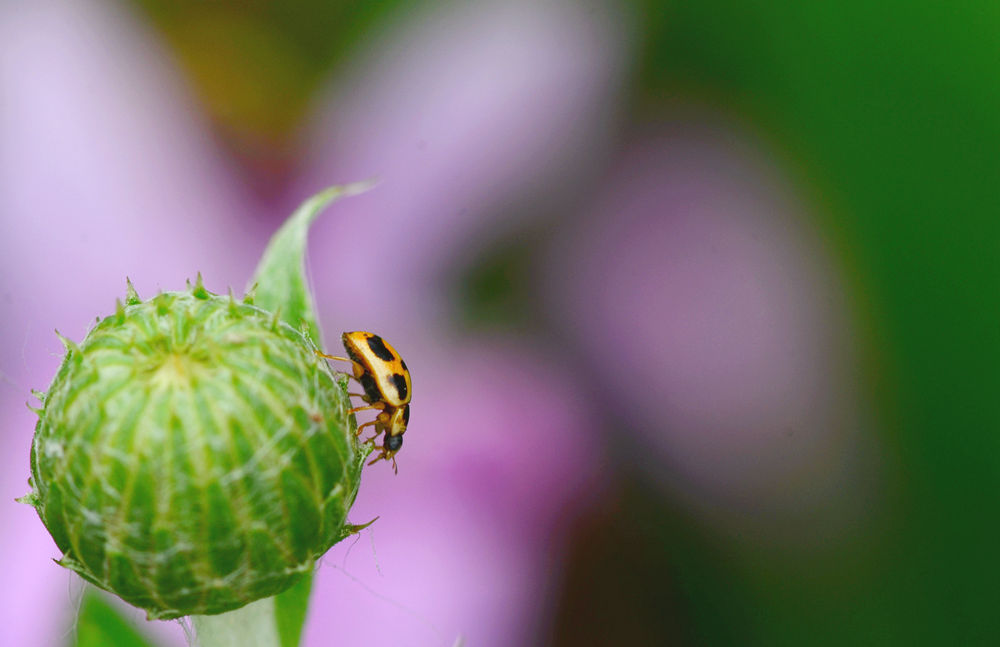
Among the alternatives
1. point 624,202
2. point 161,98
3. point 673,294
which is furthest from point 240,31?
point 673,294

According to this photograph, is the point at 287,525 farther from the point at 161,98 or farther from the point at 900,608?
the point at 161,98

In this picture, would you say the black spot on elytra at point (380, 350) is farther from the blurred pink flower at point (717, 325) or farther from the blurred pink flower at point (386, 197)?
the blurred pink flower at point (717, 325)

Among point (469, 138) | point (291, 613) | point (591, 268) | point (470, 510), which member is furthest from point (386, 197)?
point (291, 613)

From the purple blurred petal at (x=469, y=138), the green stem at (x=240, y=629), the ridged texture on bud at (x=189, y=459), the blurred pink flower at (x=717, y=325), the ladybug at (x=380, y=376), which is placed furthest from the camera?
the purple blurred petal at (x=469, y=138)

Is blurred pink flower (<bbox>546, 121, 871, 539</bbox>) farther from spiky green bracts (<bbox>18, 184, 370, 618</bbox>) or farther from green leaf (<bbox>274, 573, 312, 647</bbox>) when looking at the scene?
spiky green bracts (<bbox>18, 184, 370, 618</bbox>)

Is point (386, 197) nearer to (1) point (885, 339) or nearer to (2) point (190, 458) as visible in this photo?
(1) point (885, 339)

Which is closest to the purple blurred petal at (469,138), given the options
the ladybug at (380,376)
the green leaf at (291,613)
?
the ladybug at (380,376)

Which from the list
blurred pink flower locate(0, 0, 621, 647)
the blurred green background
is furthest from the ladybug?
the blurred green background
